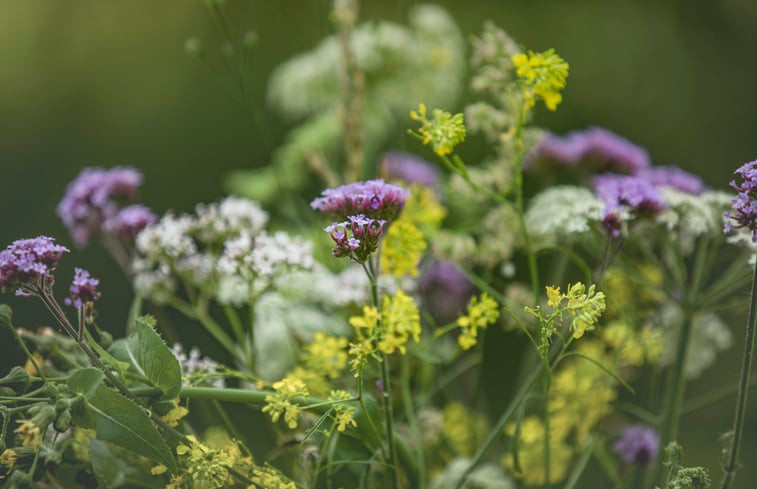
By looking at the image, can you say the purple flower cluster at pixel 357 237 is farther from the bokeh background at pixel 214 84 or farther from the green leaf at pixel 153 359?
the bokeh background at pixel 214 84

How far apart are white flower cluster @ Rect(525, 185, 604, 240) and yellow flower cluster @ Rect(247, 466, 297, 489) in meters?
0.19

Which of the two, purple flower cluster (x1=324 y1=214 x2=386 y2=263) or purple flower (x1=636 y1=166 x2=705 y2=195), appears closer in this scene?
purple flower cluster (x1=324 y1=214 x2=386 y2=263)

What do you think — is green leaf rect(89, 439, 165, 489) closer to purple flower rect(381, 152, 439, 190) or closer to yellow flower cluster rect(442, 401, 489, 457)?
yellow flower cluster rect(442, 401, 489, 457)

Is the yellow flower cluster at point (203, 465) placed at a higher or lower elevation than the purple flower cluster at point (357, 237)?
lower

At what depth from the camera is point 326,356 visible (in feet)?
1.37

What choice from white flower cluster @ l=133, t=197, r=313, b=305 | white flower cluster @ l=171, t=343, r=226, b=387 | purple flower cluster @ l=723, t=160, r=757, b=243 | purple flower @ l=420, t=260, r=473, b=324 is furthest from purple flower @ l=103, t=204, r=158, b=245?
purple flower cluster @ l=723, t=160, r=757, b=243

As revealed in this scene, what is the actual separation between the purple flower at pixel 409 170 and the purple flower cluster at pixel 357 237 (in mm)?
307

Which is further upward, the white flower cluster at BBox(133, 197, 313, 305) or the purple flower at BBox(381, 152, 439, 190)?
the purple flower at BBox(381, 152, 439, 190)

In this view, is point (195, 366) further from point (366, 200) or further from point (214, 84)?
point (214, 84)

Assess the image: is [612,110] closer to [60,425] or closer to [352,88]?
→ [352,88]

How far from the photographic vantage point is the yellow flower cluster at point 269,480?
0.34m

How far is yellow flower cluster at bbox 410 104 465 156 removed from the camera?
366mm

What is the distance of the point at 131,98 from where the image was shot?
132 centimetres

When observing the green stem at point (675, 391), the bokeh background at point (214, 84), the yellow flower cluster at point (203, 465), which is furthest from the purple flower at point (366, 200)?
the bokeh background at point (214, 84)
